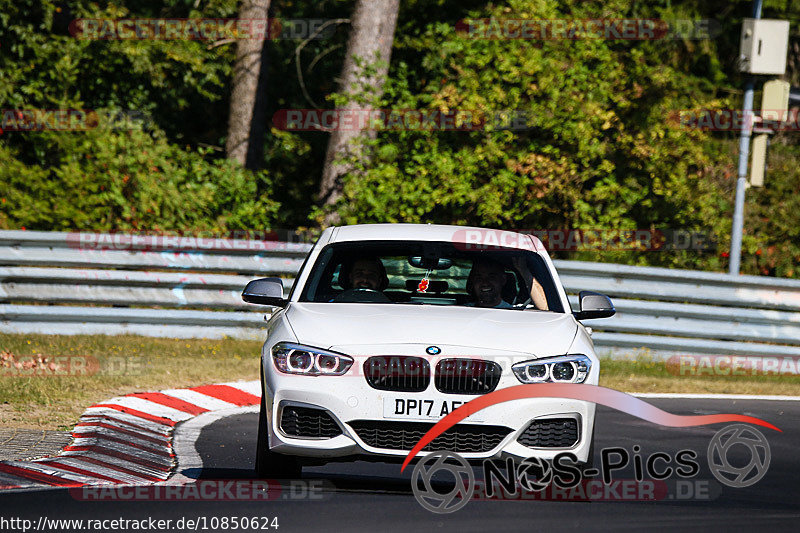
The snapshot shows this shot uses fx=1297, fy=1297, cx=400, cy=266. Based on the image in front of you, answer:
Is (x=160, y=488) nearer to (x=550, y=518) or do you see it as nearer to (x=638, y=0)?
(x=550, y=518)

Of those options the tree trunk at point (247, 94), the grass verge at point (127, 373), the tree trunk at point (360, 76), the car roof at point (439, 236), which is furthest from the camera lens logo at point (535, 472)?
the tree trunk at point (247, 94)

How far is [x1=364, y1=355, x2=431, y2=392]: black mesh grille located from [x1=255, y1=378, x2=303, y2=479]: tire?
0.70 meters

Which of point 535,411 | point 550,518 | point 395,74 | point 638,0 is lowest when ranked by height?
point 550,518

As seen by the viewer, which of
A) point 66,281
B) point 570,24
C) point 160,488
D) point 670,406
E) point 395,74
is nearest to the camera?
point 160,488

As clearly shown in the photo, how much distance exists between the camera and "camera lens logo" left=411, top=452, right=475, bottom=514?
21.6 ft

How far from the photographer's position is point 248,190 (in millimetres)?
19406

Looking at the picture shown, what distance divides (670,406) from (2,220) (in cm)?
1014

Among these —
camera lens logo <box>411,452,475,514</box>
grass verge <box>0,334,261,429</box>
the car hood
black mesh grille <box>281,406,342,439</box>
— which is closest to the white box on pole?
grass verge <box>0,334,261,429</box>

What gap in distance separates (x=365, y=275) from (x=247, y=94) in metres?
16.7

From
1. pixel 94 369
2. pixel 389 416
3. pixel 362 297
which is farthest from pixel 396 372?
pixel 94 369

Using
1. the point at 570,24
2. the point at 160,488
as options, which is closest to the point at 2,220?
the point at 570,24

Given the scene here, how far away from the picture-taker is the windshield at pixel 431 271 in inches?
315

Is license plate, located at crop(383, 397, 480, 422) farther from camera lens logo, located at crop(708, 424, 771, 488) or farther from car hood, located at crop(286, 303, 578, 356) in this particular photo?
camera lens logo, located at crop(708, 424, 771, 488)

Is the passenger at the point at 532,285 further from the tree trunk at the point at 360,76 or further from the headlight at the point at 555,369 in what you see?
the tree trunk at the point at 360,76
